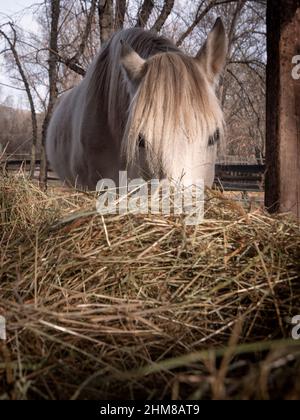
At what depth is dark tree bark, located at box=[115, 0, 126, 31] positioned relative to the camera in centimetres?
572

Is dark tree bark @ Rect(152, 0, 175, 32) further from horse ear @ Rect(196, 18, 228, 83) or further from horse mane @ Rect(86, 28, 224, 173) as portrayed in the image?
horse mane @ Rect(86, 28, 224, 173)

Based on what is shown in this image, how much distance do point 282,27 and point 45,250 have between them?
1869mm

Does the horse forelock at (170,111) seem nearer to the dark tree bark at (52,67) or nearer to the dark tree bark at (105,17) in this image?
the dark tree bark at (105,17)

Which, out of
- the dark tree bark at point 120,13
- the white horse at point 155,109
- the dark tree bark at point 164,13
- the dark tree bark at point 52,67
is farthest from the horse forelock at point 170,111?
the dark tree bark at point 52,67

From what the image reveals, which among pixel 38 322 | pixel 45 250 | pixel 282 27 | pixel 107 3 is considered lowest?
pixel 38 322

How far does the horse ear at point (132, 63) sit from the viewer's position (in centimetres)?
264

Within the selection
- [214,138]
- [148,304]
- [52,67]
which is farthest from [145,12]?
[148,304]

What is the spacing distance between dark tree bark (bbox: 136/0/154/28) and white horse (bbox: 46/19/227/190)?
2.21m

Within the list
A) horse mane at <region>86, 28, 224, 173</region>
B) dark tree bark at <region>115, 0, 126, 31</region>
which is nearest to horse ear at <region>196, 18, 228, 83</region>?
horse mane at <region>86, 28, 224, 173</region>

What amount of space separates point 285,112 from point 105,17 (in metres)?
3.85

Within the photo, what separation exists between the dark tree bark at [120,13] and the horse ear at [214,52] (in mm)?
3386
